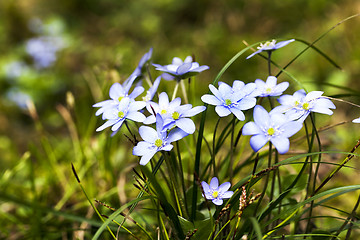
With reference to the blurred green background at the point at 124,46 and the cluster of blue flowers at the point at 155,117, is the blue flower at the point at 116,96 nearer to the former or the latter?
the cluster of blue flowers at the point at 155,117

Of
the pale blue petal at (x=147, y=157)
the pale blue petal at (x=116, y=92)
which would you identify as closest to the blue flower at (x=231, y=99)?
the pale blue petal at (x=147, y=157)

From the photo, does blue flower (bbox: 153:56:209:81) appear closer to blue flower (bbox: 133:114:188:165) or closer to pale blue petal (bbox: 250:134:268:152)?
blue flower (bbox: 133:114:188:165)

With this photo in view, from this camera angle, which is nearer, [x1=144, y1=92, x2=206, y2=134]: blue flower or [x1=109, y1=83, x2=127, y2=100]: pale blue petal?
[x1=144, y1=92, x2=206, y2=134]: blue flower

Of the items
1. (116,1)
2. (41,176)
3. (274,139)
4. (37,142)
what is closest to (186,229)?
(274,139)

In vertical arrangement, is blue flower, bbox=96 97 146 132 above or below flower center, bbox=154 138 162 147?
above

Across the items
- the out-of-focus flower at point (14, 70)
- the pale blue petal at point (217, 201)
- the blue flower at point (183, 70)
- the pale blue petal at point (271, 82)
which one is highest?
the blue flower at point (183, 70)

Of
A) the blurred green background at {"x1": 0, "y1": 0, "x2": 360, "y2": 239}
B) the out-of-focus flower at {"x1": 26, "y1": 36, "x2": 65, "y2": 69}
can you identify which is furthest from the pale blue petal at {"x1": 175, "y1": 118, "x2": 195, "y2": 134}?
the out-of-focus flower at {"x1": 26, "y1": 36, "x2": 65, "y2": 69}

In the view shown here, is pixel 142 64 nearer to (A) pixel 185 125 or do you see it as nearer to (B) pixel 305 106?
(A) pixel 185 125
